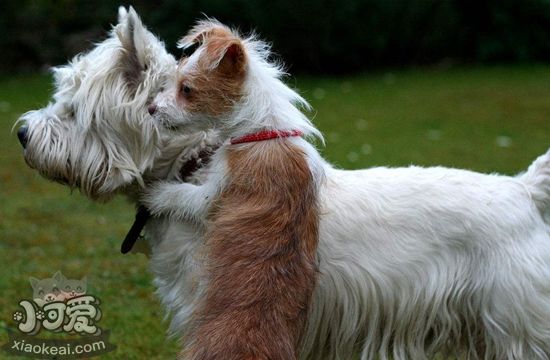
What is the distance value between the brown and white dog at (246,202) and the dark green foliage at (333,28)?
1410 centimetres

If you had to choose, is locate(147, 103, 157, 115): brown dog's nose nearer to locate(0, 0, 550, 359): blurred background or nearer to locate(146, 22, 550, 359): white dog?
locate(146, 22, 550, 359): white dog

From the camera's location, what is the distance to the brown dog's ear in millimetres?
4375

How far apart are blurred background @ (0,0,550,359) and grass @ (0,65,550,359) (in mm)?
31

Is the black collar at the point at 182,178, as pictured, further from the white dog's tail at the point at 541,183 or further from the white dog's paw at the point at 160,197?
the white dog's tail at the point at 541,183

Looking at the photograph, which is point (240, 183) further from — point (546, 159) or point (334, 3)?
point (334, 3)

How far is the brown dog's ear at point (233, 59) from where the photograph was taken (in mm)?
4375

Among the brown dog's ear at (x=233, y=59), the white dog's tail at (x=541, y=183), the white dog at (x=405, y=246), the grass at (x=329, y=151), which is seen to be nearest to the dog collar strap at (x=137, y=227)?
the white dog at (x=405, y=246)

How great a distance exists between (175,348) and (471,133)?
9150 mm

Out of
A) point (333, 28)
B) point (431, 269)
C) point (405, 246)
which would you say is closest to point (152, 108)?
point (405, 246)

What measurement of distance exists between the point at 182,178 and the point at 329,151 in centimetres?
812

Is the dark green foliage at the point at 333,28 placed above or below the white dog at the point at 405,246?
below

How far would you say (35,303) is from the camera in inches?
234

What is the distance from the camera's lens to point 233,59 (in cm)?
441

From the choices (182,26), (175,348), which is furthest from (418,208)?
(182,26)
